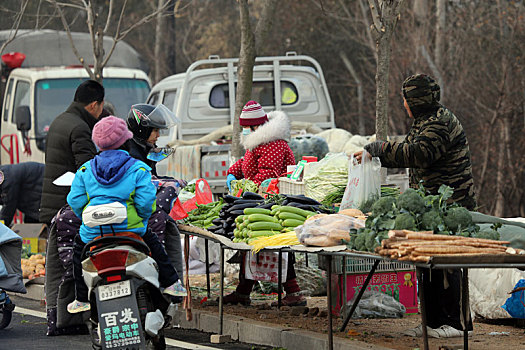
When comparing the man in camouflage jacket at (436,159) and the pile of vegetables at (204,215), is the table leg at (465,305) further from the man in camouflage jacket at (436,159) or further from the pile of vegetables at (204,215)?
the pile of vegetables at (204,215)

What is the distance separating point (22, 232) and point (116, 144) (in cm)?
734

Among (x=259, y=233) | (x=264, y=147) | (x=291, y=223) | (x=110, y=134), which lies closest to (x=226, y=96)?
(x=264, y=147)

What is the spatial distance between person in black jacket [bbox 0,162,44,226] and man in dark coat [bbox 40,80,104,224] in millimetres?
4671

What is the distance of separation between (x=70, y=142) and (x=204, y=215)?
1384mm

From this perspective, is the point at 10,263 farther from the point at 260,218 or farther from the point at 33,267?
the point at 33,267

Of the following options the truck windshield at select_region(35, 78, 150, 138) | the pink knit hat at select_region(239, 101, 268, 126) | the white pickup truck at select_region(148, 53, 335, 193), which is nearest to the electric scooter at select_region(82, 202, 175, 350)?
the pink knit hat at select_region(239, 101, 268, 126)

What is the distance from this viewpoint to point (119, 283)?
264 inches

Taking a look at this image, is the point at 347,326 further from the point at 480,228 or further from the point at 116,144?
the point at 116,144

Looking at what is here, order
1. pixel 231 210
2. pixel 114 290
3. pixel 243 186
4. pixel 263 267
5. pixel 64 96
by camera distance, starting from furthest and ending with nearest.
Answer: pixel 64 96
pixel 243 186
pixel 263 267
pixel 231 210
pixel 114 290

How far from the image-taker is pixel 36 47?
22.0 meters

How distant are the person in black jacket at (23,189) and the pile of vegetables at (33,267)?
3.53 ft

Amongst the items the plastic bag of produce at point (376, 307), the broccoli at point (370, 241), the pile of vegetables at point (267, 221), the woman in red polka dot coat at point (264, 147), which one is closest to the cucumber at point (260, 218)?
the pile of vegetables at point (267, 221)

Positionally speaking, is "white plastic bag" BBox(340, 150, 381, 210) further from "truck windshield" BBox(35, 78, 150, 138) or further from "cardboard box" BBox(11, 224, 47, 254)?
"truck windshield" BBox(35, 78, 150, 138)

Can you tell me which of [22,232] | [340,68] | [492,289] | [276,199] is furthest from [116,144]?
[340,68]
